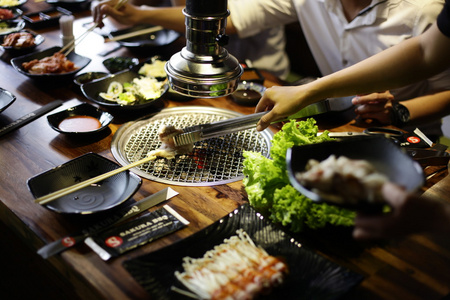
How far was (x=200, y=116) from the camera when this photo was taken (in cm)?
245

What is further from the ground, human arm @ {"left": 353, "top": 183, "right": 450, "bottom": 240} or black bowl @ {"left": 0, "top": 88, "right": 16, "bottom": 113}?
human arm @ {"left": 353, "top": 183, "right": 450, "bottom": 240}

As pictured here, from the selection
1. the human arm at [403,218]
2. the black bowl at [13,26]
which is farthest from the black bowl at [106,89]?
the human arm at [403,218]

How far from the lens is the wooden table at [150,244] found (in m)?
1.38

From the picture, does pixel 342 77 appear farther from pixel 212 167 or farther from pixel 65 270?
pixel 65 270

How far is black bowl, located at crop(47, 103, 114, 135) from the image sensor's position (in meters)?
2.13

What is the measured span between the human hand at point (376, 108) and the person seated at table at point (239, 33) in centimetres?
118

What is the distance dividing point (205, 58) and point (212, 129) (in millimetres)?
394

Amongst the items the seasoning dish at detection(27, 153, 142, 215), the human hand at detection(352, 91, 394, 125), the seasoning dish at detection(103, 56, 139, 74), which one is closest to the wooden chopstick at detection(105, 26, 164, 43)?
the seasoning dish at detection(103, 56, 139, 74)

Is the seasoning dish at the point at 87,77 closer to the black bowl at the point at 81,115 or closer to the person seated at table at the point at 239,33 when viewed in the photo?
the black bowl at the point at 81,115

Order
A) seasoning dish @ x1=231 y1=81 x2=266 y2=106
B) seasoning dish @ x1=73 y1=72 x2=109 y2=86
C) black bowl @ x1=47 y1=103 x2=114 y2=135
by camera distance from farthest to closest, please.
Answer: seasoning dish @ x1=73 y1=72 x2=109 y2=86, seasoning dish @ x1=231 y1=81 x2=266 y2=106, black bowl @ x1=47 y1=103 x2=114 y2=135

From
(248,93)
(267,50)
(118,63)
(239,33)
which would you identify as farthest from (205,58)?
(267,50)

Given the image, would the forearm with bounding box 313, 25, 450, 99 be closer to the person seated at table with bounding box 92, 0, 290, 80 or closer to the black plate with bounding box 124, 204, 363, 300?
the black plate with bounding box 124, 204, 363, 300

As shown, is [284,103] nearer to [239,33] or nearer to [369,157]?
[369,157]

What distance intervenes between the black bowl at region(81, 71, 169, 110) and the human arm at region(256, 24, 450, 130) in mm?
787
